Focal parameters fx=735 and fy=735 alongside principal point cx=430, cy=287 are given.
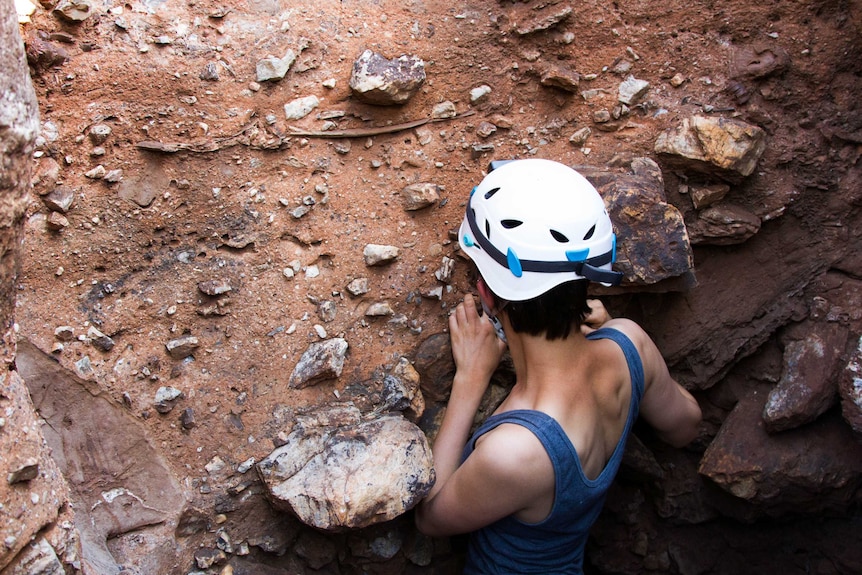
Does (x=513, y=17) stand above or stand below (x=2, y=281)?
below

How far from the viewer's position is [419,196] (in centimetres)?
249

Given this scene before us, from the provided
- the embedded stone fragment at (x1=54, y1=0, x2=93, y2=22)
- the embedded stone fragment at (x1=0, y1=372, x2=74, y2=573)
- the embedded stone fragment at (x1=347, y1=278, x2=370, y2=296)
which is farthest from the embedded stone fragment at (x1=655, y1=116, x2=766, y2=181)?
the embedded stone fragment at (x1=0, y1=372, x2=74, y2=573)

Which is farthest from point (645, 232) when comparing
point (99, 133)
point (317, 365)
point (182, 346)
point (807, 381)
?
point (99, 133)

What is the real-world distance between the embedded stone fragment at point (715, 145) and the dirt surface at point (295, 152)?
7cm

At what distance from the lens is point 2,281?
1576 millimetres

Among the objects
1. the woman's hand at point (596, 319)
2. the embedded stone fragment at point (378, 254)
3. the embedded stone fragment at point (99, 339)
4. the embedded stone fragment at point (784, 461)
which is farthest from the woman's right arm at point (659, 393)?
the embedded stone fragment at point (99, 339)

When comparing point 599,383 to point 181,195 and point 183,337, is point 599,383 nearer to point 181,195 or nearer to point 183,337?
point 183,337

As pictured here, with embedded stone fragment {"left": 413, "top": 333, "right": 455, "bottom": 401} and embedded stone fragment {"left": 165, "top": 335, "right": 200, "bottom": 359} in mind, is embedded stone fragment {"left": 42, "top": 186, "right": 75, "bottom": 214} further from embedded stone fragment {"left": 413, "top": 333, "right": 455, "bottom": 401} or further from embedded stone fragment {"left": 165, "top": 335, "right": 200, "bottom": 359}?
embedded stone fragment {"left": 413, "top": 333, "right": 455, "bottom": 401}

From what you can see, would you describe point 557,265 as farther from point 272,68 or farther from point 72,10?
point 72,10

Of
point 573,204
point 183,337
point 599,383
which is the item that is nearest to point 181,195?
point 183,337

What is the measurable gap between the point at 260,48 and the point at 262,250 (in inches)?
26.3

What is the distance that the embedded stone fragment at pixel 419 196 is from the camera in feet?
8.18

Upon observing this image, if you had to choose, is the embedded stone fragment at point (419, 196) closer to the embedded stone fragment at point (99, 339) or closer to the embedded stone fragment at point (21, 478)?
the embedded stone fragment at point (99, 339)

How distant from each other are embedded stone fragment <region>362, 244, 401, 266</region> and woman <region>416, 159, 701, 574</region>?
11.6 inches
